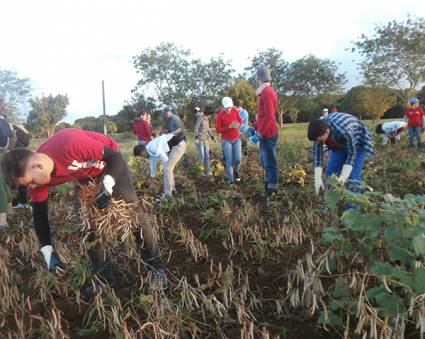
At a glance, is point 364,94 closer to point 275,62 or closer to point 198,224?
point 275,62

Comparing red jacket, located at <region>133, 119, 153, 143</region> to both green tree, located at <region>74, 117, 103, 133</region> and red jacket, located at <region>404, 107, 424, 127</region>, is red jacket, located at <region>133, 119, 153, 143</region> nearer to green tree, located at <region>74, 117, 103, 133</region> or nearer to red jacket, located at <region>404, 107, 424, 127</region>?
red jacket, located at <region>404, 107, 424, 127</region>

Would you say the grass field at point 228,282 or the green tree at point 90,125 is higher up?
the grass field at point 228,282

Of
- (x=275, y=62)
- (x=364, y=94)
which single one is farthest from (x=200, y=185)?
(x=275, y=62)

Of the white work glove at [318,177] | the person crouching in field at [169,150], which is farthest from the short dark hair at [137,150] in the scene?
the white work glove at [318,177]

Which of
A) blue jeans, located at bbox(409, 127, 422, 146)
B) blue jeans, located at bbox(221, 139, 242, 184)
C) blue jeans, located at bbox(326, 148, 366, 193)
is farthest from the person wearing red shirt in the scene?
blue jeans, located at bbox(409, 127, 422, 146)

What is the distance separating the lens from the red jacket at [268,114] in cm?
479

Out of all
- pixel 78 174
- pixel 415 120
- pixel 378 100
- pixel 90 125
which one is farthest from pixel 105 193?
pixel 90 125

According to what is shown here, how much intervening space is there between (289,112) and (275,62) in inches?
180

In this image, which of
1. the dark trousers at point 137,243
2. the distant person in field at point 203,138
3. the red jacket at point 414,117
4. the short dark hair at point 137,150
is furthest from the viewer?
the red jacket at point 414,117

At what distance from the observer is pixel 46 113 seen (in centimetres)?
1745

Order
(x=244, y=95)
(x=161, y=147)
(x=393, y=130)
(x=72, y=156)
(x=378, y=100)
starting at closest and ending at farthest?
(x=72, y=156) → (x=161, y=147) → (x=393, y=130) → (x=378, y=100) → (x=244, y=95)

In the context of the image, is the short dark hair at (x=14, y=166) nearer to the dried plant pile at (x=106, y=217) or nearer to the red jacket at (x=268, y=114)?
the dried plant pile at (x=106, y=217)

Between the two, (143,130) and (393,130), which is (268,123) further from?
(393,130)

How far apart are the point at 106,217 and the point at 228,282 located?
0.83m
